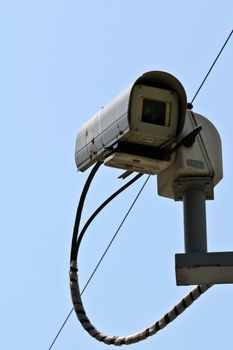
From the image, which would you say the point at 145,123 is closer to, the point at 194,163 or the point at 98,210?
the point at 194,163

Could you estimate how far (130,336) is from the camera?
2750 millimetres

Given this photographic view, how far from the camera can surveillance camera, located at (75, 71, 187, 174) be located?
2.63 m

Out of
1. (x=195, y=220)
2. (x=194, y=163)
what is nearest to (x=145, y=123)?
(x=194, y=163)

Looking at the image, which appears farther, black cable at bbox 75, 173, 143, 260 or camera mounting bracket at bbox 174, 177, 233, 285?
black cable at bbox 75, 173, 143, 260

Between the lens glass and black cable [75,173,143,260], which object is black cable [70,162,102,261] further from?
the lens glass

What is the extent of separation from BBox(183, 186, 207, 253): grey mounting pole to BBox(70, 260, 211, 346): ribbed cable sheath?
0.12 metres

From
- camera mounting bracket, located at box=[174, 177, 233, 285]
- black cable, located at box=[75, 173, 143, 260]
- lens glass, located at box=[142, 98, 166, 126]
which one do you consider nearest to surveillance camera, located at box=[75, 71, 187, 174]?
lens glass, located at box=[142, 98, 166, 126]

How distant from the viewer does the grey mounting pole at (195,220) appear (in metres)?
2.57

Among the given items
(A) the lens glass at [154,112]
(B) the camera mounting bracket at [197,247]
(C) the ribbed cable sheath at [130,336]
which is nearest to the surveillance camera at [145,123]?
(A) the lens glass at [154,112]

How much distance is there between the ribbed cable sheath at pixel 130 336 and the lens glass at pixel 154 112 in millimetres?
507

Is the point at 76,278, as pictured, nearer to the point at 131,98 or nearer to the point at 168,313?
the point at 168,313

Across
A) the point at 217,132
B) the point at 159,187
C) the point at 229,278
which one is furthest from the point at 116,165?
the point at 229,278

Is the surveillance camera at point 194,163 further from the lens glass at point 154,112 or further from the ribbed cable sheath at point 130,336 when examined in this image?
the ribbed cable sheath at point 130,336

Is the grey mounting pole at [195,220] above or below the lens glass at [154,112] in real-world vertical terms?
below
